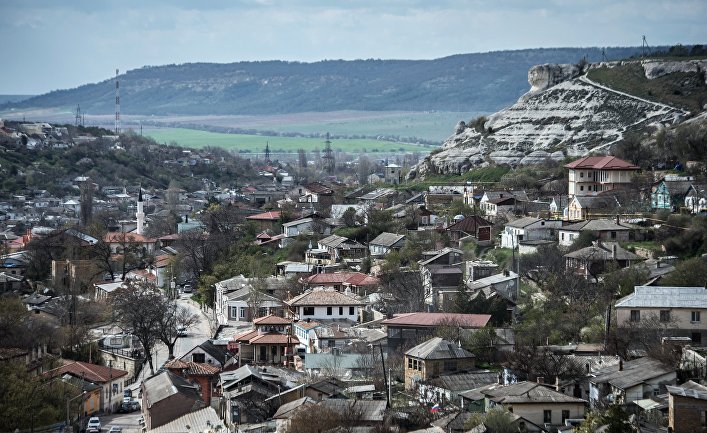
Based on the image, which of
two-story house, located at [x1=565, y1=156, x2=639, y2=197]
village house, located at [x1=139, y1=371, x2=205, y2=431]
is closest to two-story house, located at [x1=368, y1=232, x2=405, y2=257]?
two-story house, located at [x1=565, y1=156, x2=639, y2=197]

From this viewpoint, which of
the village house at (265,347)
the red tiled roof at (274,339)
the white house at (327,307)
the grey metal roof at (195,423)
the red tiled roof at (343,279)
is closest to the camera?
the grey metal roof at (195,423)

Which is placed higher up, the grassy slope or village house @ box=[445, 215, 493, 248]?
the grassy slope

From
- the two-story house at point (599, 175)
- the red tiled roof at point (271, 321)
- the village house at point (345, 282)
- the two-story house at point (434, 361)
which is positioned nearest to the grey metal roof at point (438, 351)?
the two-story house at point (434, 361)

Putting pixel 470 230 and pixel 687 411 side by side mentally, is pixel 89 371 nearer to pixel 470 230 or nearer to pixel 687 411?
pixel 470 230

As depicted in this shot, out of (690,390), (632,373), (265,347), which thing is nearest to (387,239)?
(265,347)

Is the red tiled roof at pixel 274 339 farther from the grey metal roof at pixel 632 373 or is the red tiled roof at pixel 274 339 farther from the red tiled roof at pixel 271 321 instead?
the grey metal roof at pixel 632 373

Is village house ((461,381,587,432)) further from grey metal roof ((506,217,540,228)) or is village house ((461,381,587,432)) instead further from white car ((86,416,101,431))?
grey metal roof ((506,217,540,228))

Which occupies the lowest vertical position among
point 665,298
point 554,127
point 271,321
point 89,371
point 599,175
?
point 89,371
